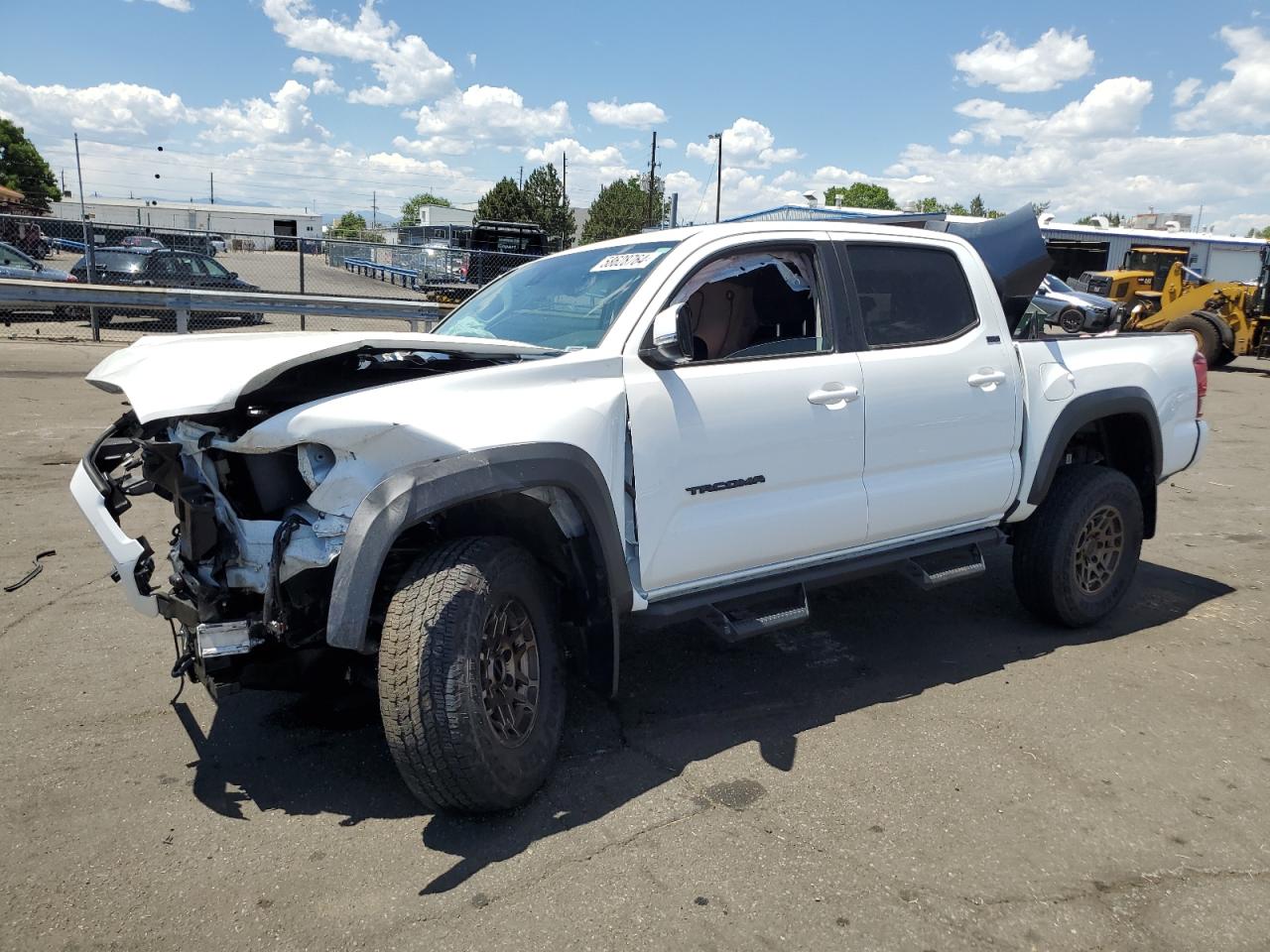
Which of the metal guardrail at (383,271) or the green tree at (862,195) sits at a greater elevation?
the green tree at (862,195)

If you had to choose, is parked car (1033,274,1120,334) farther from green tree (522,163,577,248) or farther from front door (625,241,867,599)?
green tree (522,163,577,248)

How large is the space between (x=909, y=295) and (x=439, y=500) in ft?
8.51

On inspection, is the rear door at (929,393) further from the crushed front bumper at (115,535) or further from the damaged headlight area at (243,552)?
the crushed front bumper at (115,535)

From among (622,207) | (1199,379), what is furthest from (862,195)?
(1199,379)

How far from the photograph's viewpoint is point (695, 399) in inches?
139

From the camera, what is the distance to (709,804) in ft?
10.7

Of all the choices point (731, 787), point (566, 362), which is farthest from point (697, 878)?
point (566, 362)

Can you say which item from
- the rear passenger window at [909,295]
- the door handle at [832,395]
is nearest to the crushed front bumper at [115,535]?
the door handle at [832,395]

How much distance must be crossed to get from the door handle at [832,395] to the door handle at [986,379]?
2.45 ft

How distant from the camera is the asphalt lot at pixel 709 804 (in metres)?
2.66

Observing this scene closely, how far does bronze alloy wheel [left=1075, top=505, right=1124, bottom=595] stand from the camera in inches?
193

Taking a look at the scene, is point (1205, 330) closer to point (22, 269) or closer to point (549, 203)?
point (22, 269)

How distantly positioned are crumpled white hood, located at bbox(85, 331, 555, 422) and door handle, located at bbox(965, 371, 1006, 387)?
82.7 inches

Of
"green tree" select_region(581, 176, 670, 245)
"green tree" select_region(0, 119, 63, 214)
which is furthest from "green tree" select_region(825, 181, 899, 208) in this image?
"green tree" select_region(0, 119, 63, 214)
